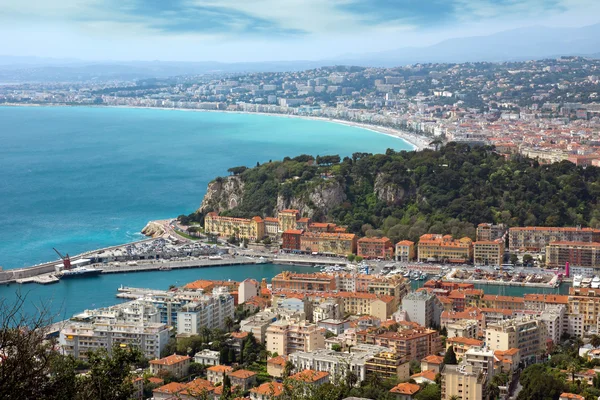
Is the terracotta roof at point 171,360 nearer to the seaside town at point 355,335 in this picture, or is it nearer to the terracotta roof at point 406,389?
the seaside town at point 355,335

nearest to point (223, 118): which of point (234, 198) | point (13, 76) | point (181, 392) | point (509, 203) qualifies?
point (234, 198)

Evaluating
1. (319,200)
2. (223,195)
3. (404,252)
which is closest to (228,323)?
(404,252)

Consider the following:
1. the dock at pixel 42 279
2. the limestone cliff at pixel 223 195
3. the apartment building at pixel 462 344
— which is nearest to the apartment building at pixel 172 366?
the apartment building at pixel 462 344

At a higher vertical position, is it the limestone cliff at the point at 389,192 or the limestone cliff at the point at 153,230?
the limestone cliff at the point at 389,192

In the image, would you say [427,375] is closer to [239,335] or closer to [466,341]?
[466,341]

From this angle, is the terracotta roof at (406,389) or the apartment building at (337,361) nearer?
the terracotta roof at (406,389)

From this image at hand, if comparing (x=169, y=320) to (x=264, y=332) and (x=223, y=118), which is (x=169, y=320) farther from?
(x=223, y=118)
